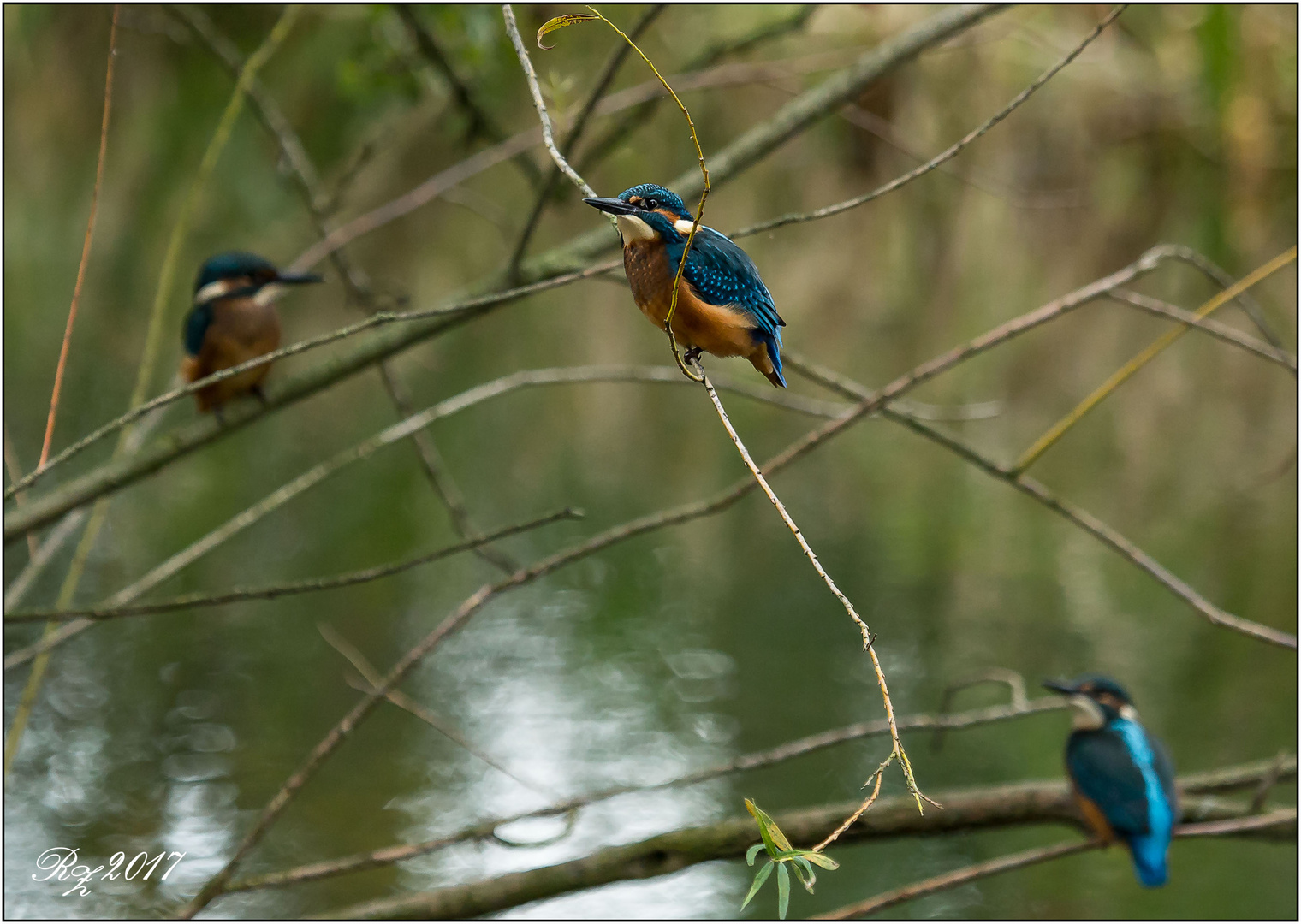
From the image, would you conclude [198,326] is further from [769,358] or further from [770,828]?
[770,828]

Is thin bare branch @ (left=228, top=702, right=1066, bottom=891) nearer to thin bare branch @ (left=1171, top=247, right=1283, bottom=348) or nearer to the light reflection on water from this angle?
the light reflection on water

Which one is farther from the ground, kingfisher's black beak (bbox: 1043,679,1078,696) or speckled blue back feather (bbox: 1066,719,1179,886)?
kingfisher's black beak (bbox: 1043,679,1078,696)

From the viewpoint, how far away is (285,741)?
122 inches

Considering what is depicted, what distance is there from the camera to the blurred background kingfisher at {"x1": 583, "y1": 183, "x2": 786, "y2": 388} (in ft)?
3.19

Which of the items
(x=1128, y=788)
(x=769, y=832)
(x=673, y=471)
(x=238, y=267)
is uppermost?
(x=673, y=471)

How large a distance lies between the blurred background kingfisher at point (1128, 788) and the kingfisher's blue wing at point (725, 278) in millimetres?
1492

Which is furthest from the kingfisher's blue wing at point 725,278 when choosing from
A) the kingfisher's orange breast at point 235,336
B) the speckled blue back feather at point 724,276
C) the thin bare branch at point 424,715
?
the kingfisher's orange breast at point 235,336

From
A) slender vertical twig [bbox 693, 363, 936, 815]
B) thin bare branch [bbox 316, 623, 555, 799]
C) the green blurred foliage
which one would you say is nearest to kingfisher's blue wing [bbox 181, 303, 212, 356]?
the green blurred foliage

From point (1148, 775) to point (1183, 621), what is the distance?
2.01 metres

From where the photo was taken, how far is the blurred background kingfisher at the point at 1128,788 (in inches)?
86.1

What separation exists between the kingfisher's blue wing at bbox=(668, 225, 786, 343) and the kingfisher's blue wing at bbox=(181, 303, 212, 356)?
1915 mm

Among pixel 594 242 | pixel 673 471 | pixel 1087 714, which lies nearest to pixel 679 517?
pixel 594 242

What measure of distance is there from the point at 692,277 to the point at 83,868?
2.11m

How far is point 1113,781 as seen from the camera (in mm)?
2266
